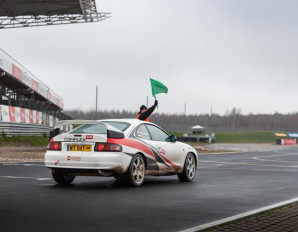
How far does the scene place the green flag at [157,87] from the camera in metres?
14.8

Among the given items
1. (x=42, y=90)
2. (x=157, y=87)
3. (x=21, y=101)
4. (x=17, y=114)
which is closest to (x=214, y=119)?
(x=42, y=90)

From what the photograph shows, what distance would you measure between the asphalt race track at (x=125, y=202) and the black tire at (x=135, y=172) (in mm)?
219

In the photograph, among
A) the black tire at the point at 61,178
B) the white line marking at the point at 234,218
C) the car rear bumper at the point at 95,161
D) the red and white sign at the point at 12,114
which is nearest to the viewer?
the white line marking at the point at 234,218

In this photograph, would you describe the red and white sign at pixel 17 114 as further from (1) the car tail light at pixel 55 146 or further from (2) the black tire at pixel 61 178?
(1) the car tail light at pixel 55 146

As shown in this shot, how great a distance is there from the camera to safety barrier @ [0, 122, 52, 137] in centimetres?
3099

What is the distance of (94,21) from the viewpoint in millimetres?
38500

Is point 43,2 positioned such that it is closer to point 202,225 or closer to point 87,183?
point 87,183

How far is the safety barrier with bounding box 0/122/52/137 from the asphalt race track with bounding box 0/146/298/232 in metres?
19.5

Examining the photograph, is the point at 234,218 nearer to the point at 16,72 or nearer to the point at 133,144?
the point at 133,144

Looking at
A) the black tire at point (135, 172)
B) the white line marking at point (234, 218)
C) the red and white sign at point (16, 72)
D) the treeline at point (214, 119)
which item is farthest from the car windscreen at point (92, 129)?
the treeline at point (214, 119)

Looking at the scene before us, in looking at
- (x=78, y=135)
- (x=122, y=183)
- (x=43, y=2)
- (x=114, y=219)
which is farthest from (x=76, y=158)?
(x=43, y=2)

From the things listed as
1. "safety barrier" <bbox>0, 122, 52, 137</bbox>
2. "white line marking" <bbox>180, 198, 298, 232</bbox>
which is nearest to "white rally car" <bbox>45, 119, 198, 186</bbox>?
"white line marking" <bbox>180, 198, 298, 232</bbox>

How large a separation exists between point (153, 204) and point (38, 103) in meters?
40.2

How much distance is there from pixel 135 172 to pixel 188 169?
7.03ft
